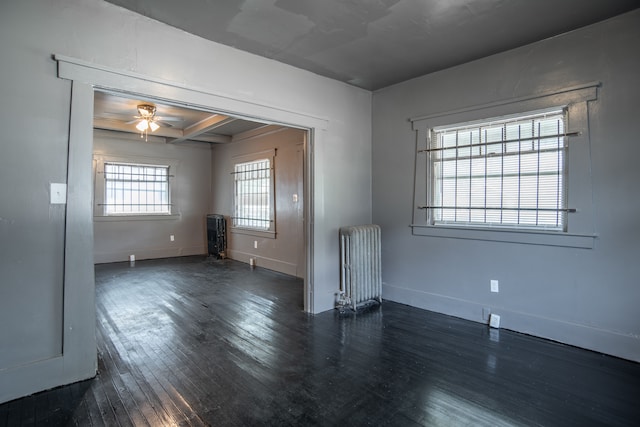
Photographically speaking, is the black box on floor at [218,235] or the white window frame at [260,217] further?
the black box on floor at [218,235]

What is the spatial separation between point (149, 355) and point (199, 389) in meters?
0.78

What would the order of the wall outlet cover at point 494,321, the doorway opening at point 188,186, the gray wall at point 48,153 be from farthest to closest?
1. the doorway opening at point 188,186
2. the wall outlet cover at point 494,321
3. the gray wall at point 48,153

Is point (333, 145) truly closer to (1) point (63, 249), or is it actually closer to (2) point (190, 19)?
(2) point (190, 19)

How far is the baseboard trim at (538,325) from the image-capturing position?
277cm

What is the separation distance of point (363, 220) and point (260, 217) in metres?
2.93

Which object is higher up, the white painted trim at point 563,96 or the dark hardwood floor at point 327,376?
the white painted trim at point 563,96

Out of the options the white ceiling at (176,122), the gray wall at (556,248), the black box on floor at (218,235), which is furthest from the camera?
the black box on floor at (218,235)

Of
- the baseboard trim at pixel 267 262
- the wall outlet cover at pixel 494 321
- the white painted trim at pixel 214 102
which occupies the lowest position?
the wall outlet cover at pixel 494 321

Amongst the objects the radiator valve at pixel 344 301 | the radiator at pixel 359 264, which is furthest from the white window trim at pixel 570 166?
the radiator valve at pixel 344 301

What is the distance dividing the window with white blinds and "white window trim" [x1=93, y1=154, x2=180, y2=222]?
6.08 meters

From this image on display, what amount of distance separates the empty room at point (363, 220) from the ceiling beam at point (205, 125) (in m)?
1.50

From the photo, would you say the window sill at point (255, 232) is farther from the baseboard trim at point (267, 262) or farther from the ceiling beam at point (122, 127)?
the ceiling beam at point (122, 127)

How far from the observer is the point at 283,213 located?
6.16 m

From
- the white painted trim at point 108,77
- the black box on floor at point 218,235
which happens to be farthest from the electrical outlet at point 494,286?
the black box on floor at point 218,235
